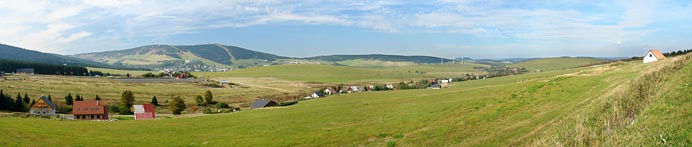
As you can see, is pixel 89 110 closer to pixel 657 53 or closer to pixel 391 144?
pixel 391 144

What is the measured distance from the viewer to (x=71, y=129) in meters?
45.2

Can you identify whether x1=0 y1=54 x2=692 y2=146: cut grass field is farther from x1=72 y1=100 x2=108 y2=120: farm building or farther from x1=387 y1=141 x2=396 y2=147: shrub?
x1=72 y1=100 x2=108 y2=120: farm building

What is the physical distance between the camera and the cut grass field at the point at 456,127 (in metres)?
13.1

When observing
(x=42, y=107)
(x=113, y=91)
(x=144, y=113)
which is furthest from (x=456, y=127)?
(x=113, y=91)

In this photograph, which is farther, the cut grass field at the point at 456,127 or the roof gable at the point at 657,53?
the roof gable at the point at 657,53

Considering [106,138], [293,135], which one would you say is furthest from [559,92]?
[106,138]

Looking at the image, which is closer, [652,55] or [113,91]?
[652,55]

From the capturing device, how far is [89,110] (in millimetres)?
87688

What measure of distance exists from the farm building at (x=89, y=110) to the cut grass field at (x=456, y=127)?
41.3 m

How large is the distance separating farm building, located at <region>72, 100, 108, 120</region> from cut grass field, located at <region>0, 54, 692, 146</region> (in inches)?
1626

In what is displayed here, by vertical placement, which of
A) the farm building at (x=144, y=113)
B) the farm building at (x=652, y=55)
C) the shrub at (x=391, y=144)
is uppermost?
the farm building at (x=652, y=55)

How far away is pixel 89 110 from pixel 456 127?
82.2m

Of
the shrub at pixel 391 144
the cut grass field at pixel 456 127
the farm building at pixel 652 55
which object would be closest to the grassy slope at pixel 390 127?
the cut grass field at pixel 456 127

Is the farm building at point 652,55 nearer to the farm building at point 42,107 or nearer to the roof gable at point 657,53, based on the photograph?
the roof gable at point 657,53
